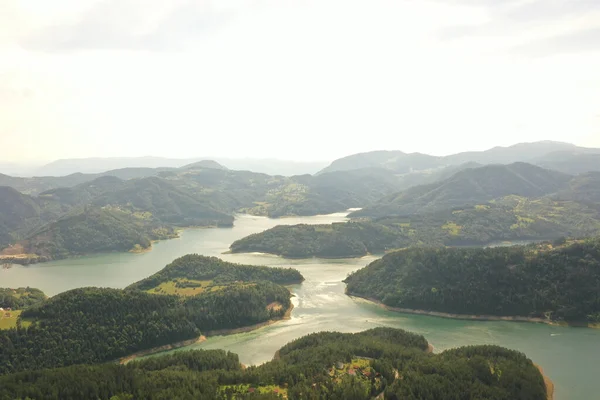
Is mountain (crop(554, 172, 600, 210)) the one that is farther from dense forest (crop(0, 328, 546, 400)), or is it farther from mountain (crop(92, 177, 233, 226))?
dense forest (crop(0, 328, 546, 400))

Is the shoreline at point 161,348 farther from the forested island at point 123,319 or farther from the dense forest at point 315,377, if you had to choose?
the dense forest at point 315,377

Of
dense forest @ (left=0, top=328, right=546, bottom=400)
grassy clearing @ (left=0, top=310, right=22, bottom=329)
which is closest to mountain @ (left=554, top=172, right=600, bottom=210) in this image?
dense forest @ (left=0, top=328, right=546, bottom=400)

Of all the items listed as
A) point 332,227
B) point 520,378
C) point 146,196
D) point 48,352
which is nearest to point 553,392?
point 520,378

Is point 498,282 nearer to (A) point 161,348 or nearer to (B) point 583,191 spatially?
(A) point 161,348

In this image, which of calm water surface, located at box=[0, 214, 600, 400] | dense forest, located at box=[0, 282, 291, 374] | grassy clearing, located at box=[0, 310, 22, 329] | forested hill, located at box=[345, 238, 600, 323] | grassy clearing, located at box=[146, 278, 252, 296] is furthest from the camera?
grassy clearing, located at box=[146, 278, 252, 296]

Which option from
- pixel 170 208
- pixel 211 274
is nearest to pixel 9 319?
pixel 211 274
